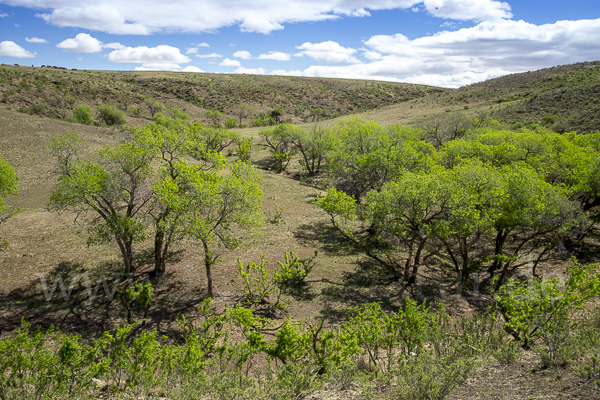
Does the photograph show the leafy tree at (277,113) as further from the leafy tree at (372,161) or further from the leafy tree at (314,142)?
the leafy tree at (372,161)

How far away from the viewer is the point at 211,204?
14.1m

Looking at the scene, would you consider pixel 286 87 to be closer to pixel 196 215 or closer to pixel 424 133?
pixel 424 133

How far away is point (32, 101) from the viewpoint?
192 feet

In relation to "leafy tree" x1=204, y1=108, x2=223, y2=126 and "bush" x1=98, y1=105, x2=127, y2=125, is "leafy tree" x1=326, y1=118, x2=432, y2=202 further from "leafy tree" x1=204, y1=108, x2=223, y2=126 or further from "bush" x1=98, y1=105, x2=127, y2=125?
"leafy tree" x1=204, y1=108, x2=223, y2=126

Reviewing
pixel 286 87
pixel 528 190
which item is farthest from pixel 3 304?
pixel 286 87

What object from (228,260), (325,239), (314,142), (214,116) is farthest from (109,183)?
(214,116)

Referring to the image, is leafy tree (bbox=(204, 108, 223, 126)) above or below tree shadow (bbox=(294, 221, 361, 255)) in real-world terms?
above

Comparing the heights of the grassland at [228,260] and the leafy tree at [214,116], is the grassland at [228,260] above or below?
below

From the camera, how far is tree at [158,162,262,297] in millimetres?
13305

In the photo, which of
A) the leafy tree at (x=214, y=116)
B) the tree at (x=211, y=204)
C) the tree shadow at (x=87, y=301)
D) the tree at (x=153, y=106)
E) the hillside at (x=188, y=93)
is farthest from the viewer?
the tree at (x=153, y=106)

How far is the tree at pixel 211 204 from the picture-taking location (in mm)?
13305

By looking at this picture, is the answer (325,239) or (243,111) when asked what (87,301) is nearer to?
(325,239)

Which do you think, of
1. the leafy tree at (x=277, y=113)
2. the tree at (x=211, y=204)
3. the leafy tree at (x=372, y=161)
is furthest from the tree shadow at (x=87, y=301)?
the leafy tree at (x=277, y=113)

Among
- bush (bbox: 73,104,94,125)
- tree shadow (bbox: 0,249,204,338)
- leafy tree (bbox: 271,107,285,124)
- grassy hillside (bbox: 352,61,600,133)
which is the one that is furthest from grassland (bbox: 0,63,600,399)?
leafy tree (bbox: 271,107,285,124)
